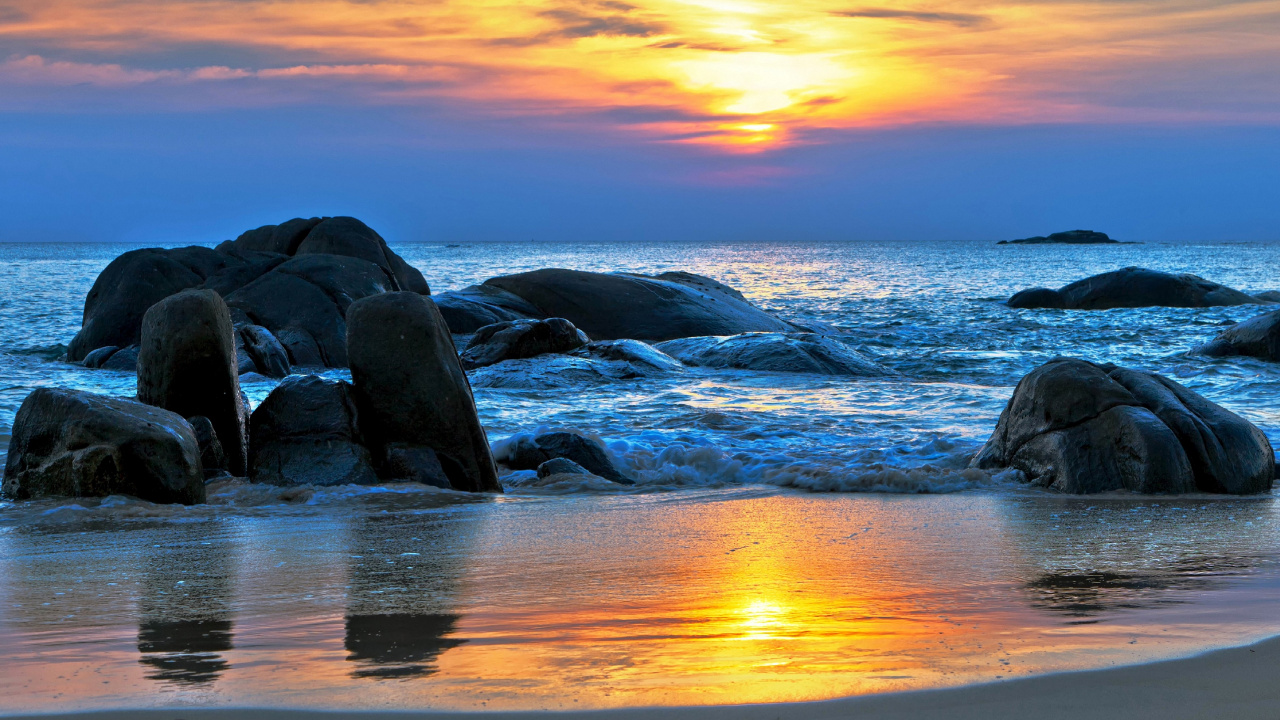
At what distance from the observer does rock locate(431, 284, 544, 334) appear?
14.9m

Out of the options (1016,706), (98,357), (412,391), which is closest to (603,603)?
(1016,706)

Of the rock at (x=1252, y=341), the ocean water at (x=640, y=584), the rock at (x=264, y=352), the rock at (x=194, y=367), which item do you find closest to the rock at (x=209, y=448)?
the rock at (x=194, y=367)

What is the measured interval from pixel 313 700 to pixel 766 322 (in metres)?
14.1

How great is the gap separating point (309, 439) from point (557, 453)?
160cm

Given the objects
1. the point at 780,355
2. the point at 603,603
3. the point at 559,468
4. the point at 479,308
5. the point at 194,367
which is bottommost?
the point at 559,468

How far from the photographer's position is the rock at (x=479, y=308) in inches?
587

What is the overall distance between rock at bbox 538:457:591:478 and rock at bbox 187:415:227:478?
1.85 meters

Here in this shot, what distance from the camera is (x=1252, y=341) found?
13680 mm

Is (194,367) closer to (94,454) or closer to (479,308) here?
(94,454)

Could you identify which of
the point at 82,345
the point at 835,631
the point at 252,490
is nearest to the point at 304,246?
the point at 82,345

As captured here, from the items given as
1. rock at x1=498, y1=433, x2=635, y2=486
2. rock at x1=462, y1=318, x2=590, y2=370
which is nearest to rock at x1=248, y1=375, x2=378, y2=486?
rock at x1=498, y1=433, x2=635, y2=486

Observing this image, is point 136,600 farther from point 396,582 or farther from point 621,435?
point 621,435

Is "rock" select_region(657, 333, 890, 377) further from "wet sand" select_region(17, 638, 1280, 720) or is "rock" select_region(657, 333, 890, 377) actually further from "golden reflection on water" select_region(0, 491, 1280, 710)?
"wet sand" select_region(17, 638, 1280, 720)

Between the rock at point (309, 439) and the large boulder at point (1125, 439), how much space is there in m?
3.92
